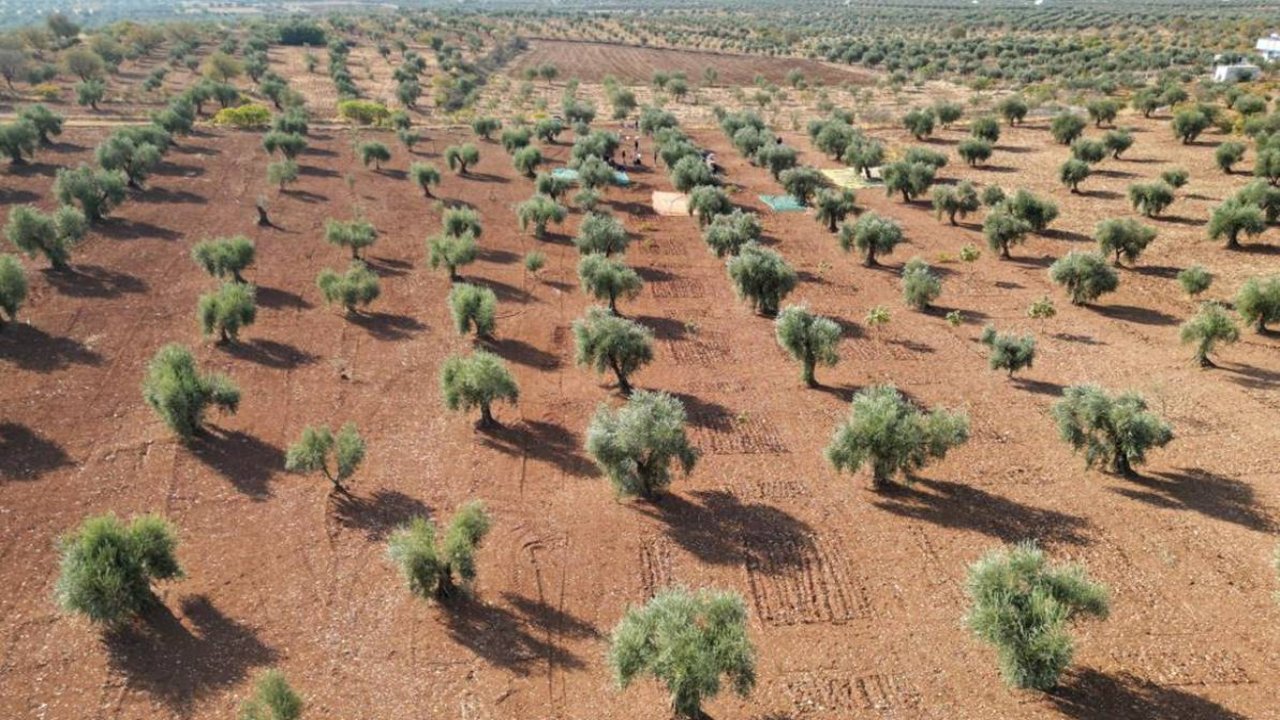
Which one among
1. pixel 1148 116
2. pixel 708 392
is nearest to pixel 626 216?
pixel 708 392

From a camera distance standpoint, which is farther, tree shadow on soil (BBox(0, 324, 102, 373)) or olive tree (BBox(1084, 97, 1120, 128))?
olive tree (BBox(1084, 97, 1120, 128))

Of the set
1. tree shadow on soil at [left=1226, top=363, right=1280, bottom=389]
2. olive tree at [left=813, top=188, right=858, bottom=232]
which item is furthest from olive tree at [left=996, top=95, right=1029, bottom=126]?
tree shadow on soil at [left=1226, top=363, right=1280, bottom=389]

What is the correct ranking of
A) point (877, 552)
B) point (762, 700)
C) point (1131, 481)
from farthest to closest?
point (1131, 481), point (877, 552), point (762, 700)

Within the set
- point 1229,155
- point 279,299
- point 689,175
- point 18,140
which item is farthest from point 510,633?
point 1229,155

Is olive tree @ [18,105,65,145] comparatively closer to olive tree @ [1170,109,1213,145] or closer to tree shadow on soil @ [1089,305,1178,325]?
tree shadow on soil @ [1089,305,1178,325]

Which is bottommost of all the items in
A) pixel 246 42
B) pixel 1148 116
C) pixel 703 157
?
pixel 246 42

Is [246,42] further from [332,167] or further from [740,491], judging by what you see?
[740,491]

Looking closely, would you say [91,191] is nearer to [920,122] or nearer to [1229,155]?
[920,122]
